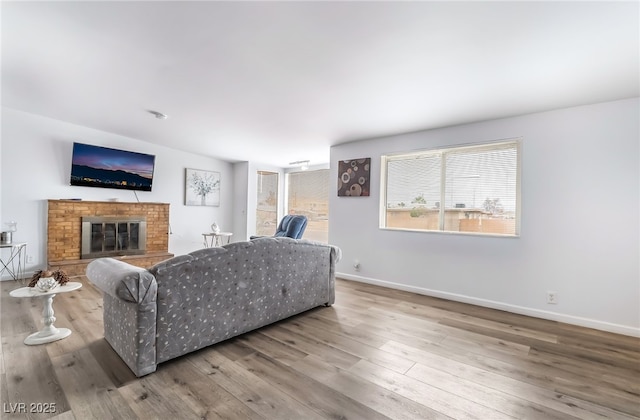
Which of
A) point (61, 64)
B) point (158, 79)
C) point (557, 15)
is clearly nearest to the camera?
point (557, 15)

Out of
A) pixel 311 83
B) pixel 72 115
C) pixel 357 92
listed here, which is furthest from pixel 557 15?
pixel 72 115

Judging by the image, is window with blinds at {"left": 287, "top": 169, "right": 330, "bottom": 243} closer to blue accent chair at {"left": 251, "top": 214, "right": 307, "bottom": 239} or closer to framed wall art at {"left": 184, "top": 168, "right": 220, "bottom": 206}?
blue accent chair at {"left": 251, "top": 214, "right": 307, "bottom": 239}

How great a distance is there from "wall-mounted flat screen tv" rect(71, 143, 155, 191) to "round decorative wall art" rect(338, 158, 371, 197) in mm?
3659

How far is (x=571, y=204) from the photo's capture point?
2.91 m

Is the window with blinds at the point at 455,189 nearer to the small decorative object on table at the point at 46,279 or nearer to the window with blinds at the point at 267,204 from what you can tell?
the window with blinds at the point at 267,204

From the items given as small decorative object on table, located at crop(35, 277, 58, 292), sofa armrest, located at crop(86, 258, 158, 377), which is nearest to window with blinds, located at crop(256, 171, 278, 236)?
small decorative object on table, located at crop(35, 277, 58, 292)

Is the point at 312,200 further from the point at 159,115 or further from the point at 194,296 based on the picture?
the point at 194,296

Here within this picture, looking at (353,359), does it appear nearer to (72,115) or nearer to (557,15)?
(557,15)

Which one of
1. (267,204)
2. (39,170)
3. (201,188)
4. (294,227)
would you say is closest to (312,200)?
(267,204)

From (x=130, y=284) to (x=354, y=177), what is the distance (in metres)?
3.48

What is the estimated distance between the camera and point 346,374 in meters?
1.92

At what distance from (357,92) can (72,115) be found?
4338 millimetres

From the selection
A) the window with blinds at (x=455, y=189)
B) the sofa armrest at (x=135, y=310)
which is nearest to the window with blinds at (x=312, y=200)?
the window with blinds at (x=455, y=189)

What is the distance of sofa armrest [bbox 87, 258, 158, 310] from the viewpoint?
1.73 meters
